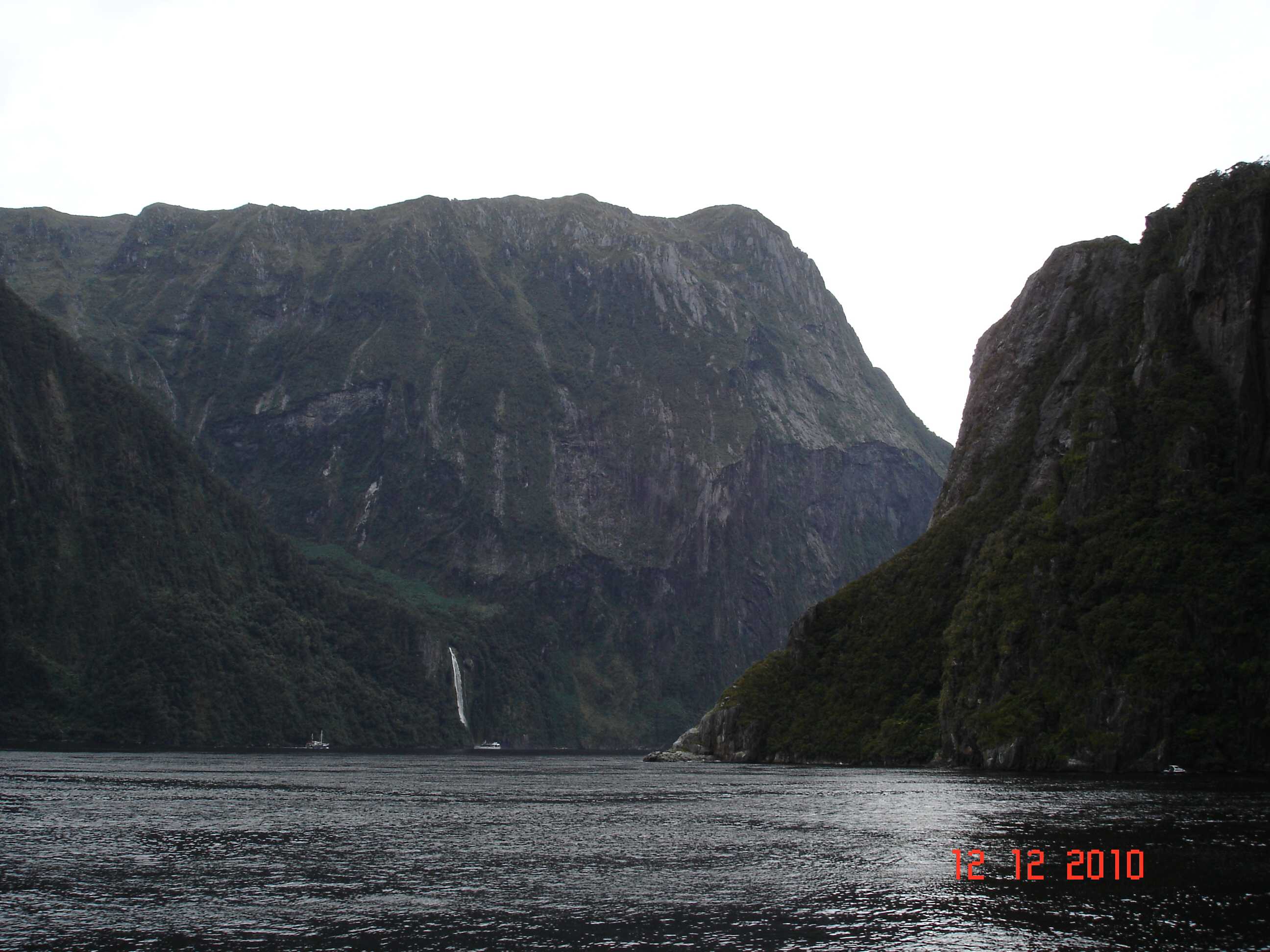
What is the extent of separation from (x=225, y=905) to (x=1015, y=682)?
118322 millimetres

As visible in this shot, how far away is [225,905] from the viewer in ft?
163

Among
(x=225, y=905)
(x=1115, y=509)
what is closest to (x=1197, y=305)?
(x=1115, y=509)

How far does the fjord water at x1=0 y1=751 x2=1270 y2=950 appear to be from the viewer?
145 feet

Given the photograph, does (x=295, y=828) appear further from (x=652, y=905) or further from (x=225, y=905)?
(x=652, y=905)

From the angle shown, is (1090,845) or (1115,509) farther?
(1115,509)

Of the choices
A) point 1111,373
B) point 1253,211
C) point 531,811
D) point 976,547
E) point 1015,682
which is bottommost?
point 531,811
